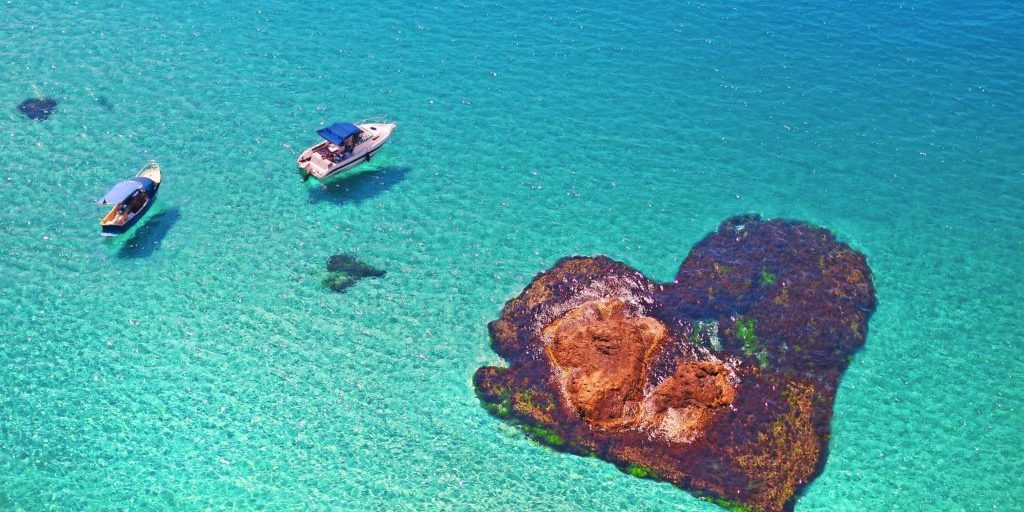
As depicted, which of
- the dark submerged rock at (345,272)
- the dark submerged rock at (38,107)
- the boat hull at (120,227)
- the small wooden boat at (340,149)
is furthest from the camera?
the dark submerged rock at (38,107)

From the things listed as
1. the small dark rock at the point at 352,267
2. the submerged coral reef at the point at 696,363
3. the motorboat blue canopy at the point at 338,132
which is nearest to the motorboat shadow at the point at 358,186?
the motorboat blue canopy at the point at 338,132

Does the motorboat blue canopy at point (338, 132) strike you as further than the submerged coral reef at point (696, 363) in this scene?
Yes

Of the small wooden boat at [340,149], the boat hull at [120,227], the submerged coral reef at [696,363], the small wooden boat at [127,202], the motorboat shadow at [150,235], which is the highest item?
the small wooden boat at [340,149]

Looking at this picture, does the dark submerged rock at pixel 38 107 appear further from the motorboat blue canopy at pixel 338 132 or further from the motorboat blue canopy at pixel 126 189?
the motorboat blue canopy at pixel 338 132

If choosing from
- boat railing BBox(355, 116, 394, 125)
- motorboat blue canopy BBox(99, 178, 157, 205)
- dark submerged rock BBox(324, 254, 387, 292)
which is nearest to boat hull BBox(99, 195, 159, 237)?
motorboat blue canopy BBox(99, 178, 157, 205)

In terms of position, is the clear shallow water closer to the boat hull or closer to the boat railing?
the boat hull

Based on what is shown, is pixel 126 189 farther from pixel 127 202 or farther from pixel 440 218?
pixel 440 218
